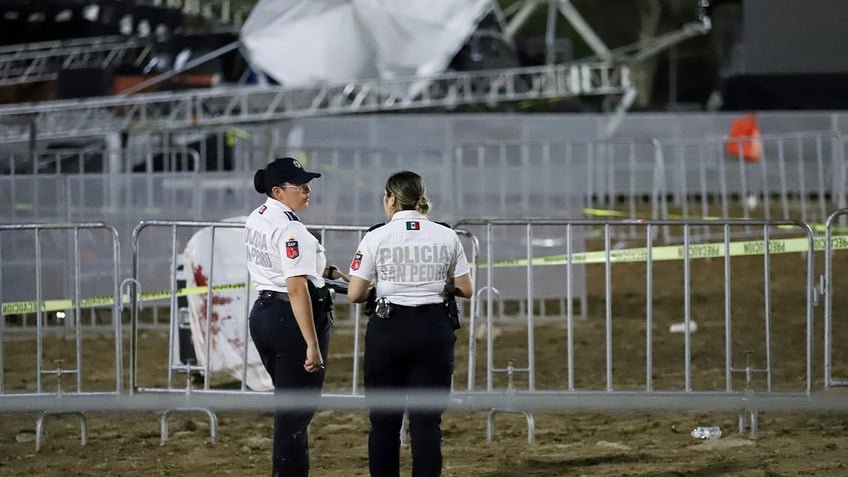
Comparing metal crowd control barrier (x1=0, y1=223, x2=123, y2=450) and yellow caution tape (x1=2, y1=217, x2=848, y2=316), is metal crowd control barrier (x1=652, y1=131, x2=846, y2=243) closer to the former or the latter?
yellow caution tape (x1=2, y1=217, x2=848, y2=316)

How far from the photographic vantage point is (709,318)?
12.9 meters

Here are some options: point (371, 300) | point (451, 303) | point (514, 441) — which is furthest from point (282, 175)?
point (514, 441)

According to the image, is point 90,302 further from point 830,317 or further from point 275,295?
point 830,317

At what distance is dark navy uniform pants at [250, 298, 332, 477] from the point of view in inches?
232

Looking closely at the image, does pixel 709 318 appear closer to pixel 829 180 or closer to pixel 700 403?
pixel 829 180

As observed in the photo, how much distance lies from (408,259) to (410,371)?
523 mm

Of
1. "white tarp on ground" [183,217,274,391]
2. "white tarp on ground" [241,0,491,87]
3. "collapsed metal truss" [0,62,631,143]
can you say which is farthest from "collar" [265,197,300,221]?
"white tarp on ground" [241,0,491,87]

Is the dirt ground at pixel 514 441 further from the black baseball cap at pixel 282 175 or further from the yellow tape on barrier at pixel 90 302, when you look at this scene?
the black baseball cap at pixel 282 175

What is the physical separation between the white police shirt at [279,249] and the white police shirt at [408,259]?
230mm

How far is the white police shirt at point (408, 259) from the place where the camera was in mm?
5793

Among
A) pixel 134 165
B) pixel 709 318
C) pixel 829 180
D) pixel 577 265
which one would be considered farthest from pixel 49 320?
pixel 829 180

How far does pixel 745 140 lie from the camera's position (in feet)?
56.4

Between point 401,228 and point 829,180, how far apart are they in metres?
14.3

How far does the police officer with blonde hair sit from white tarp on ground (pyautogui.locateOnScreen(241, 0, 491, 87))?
13.7m
